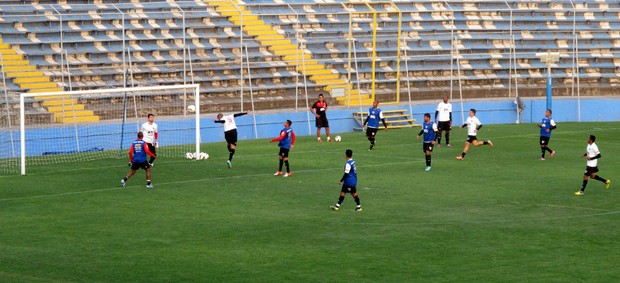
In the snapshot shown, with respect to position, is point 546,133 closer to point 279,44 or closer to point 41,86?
point 279,44

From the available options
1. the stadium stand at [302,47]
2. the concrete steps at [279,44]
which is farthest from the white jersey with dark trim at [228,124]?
the concrete steps at [279,44]

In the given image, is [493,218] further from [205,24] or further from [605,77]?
[605,77]

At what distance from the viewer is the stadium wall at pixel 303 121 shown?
39312 mm

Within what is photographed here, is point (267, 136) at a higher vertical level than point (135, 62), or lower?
lower

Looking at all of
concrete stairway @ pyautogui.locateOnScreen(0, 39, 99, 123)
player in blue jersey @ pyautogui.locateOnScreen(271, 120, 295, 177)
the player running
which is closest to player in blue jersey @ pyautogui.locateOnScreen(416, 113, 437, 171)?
player in blue jersey @ pyautogui.locateOnScreen(271, 120, 295, 177)

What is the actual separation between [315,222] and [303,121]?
21.1 metres

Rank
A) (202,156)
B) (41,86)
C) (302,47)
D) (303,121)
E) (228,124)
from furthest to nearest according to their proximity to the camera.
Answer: (302,47) < (303,121) < (41,86) < (202,156) < (228,124)

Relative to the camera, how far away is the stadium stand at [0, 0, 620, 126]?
43.5 meters

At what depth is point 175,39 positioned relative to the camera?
46.5 metres

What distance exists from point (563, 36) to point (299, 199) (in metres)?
31.0

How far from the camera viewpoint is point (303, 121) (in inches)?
1800

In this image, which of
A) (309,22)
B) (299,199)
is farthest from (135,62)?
(299,199)

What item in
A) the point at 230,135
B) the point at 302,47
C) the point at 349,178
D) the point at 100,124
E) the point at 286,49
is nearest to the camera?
the point at 349,178

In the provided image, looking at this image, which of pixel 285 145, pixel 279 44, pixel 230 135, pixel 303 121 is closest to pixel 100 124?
pixel 230 135
